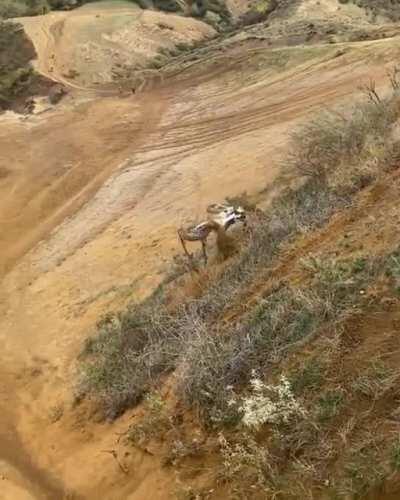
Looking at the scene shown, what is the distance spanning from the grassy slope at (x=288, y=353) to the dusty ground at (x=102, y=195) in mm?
520

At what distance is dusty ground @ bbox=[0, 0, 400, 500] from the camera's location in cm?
711

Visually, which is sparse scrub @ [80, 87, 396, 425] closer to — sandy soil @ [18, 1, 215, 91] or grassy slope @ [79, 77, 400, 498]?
grassy slope @ [79, 77, 400, 498]

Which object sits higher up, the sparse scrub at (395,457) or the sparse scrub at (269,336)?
the sparse scrub at (395,457)

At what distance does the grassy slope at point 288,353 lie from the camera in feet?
14.6

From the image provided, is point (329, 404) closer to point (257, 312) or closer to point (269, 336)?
point (269, 336)

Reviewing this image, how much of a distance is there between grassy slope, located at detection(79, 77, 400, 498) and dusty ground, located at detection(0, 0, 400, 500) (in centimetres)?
52

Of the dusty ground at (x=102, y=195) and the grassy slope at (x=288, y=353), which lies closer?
the grassy slope at (x=288, y=353)

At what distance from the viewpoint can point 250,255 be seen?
7934 millimetres

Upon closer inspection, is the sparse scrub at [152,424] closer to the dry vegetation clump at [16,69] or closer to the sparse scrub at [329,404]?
the sparse scrub at [329,404]

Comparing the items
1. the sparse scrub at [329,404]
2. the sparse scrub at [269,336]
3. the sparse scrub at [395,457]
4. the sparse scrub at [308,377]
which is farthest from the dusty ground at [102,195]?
the sparse scrub at [395,457]

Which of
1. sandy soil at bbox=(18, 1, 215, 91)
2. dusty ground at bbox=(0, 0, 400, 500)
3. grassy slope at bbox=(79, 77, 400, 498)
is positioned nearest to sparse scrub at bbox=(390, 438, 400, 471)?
grassy slope at bbox=(79, 77, 400, 498)

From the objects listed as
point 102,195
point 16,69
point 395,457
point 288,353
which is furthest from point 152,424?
point 16,69

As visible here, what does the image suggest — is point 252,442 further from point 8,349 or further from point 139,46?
point 139,46

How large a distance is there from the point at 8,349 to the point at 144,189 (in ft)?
17.0
